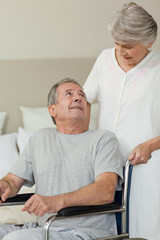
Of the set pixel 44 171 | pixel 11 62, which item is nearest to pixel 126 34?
pixel 44 171

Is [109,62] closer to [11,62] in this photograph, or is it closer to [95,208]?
[95,208]

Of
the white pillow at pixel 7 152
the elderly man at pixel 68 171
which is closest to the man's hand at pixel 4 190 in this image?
the elderly man at pixel 68 171

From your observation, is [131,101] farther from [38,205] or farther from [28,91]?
[28,91]

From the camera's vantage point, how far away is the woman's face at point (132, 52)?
93.7 inches

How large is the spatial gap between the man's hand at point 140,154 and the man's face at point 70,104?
340 millimetres

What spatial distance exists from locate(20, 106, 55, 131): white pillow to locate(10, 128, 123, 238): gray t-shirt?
154 centimetres

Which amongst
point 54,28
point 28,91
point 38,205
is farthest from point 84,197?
point 54,28

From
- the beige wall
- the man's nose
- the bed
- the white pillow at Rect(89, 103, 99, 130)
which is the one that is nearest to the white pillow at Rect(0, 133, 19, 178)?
the bed

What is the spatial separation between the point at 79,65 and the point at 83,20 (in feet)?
1.46

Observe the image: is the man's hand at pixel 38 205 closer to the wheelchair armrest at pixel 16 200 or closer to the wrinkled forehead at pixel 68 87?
the wheelchair armrest at pixel 16 200

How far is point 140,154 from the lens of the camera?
2248mm

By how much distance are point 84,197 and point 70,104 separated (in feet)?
1.85

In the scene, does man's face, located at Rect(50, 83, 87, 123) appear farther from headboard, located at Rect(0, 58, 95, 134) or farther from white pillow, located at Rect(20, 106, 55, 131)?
headboard, located at Rect(0, 58, 95, 134)

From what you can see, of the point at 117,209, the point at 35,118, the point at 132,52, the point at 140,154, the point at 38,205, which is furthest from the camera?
the point at 35,118
